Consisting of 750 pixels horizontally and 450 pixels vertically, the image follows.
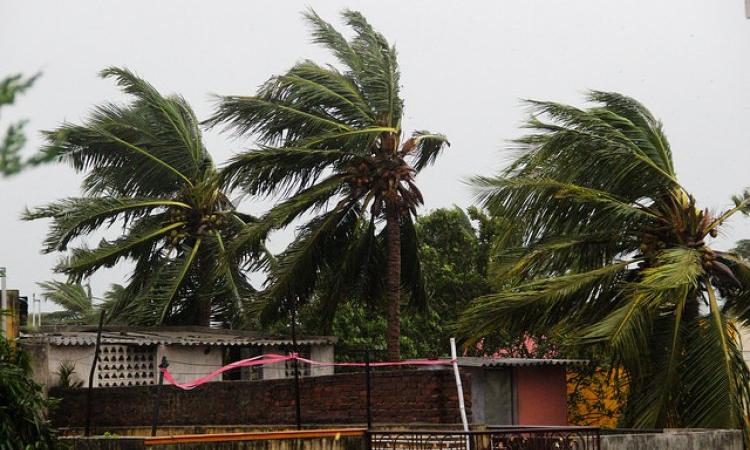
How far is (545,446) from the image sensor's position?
13.2 meters

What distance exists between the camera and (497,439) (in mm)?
13484

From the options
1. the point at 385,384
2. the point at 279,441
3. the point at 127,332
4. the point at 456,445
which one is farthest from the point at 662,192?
the point at 127,332

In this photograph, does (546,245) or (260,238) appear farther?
(260,238)

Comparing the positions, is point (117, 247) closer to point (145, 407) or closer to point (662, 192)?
point (145, 407)

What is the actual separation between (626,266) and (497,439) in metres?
6.83

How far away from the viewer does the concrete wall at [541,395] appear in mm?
23406

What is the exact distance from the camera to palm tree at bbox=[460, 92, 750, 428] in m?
18.0

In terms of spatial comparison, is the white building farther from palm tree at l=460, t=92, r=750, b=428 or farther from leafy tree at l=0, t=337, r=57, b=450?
leafy tree at l=0, t=337, r=57, b=450

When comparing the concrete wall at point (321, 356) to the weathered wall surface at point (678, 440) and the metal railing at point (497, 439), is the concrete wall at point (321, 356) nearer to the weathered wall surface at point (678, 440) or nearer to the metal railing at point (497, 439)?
the weathered wall surface at point (678, 440)

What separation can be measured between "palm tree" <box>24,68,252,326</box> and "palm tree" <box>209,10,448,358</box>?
3992 mm

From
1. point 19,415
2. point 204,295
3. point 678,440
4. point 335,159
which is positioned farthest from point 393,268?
point 19,415

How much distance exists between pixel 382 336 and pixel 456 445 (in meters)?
20.5

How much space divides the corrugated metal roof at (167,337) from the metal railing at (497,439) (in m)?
9.90

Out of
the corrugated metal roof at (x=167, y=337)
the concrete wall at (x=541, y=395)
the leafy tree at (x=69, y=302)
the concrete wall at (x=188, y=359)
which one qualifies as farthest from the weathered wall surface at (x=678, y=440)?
the leafy tree at (x=69, y=302)
